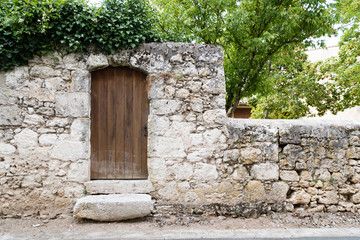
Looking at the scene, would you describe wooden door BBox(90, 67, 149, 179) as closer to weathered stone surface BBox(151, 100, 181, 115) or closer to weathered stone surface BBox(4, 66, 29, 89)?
weathered stone surface BBox(151, 100, 181, 115)

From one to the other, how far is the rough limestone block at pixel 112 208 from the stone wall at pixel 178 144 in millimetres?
285

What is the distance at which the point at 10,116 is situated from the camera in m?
3.51

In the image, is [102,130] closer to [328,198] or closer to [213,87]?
[213,87]

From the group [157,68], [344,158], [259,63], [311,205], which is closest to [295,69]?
[259,63]

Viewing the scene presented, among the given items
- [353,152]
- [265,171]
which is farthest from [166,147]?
[353,152]

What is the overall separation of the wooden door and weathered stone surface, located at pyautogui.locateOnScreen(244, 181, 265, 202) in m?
1.59

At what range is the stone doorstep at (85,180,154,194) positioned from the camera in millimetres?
3617

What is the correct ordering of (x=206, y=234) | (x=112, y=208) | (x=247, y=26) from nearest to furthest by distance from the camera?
(x=206, y=234)
(x=112, y=208)
(x=247, y=26)

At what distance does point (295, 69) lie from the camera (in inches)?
326

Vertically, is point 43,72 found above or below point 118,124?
above

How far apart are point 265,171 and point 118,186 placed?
7.30 feet

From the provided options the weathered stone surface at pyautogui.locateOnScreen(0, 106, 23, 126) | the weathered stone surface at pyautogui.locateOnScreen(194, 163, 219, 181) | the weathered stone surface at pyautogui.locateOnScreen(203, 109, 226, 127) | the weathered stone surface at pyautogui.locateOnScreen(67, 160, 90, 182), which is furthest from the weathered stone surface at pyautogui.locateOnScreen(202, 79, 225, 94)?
the weathered stone surface at pyautogui.locateOnScreen(0, 106, 23, 126)

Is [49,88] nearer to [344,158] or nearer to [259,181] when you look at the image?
[259,181]

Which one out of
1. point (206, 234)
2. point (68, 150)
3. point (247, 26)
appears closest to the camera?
point (206, 234)
